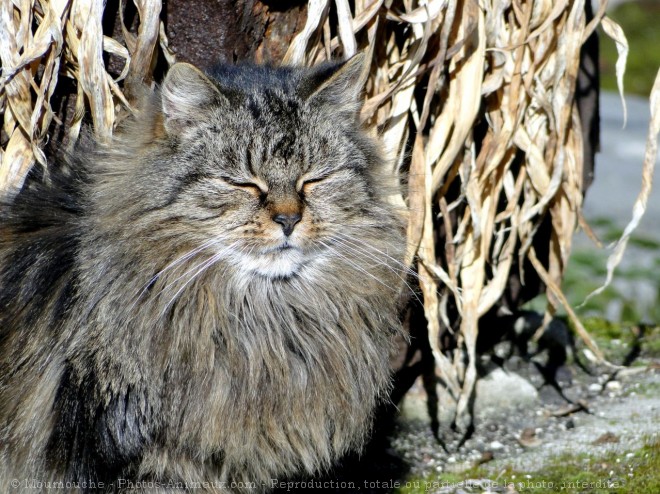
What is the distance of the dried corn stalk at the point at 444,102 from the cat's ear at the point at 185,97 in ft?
1.60

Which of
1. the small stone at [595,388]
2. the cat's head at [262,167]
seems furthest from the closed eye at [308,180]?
the small stone at [595,388]

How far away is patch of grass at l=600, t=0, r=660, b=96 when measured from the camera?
1126 cm

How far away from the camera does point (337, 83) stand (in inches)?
111

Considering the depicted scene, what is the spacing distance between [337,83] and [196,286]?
2.61 ft

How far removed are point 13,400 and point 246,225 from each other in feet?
3.23

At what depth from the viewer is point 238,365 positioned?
9.32 ft

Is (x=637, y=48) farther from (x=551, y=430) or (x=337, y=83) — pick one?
(x=337, y=83)

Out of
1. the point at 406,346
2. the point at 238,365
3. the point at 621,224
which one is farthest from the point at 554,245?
the point at 621,224

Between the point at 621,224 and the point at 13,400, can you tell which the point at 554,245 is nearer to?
the point at 13,400

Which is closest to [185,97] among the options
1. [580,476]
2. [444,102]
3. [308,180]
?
[308,180]

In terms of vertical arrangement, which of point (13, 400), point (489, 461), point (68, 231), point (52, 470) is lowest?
point (489, 461)

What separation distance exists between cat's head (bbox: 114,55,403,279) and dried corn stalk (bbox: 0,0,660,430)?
1.29 ft

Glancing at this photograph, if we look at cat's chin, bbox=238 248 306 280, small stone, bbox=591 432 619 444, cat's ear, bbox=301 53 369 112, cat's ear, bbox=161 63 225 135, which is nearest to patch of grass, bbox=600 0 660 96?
small stone, bbox=591 432 619 444

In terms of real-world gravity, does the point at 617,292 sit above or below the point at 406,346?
below
